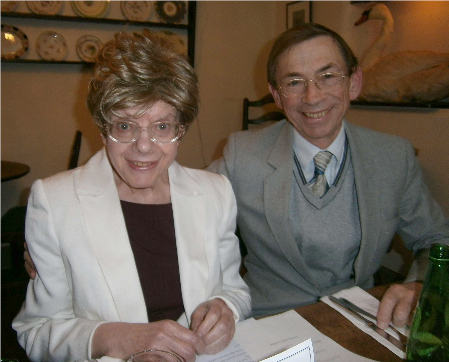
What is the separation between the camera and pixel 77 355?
956 mm

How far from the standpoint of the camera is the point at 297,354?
1.92 feet

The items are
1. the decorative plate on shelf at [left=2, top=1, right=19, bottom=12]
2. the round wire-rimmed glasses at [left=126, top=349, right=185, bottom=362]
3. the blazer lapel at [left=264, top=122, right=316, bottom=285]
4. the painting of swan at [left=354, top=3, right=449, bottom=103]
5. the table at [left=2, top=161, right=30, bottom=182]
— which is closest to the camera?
the round wire-rimmed glasses at [left=126, top=349, right=185, bottom=362]

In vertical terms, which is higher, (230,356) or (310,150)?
(310,150)

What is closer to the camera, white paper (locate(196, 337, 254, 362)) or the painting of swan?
white paper (locate(196, 337, 254, 362))

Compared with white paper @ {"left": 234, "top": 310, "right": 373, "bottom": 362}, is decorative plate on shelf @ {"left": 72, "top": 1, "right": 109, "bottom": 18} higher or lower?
higher

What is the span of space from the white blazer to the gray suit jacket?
0.26 meters

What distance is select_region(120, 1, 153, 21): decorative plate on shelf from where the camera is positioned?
3.54m

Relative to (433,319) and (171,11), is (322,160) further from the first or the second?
(171,11)

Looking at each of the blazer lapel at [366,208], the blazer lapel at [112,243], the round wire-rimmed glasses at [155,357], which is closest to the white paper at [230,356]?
the round wire-rimmed glasses at [155,357]

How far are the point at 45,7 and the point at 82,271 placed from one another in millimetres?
3000

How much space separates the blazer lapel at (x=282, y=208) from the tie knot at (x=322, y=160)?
10cm

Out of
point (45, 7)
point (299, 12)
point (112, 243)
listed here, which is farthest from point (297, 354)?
point (45, 7)

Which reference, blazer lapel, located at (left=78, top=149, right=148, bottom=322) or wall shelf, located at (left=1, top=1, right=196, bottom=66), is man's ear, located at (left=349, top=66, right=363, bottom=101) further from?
wall shelf, located at (left=1, top=1, right=196, bottom=66)

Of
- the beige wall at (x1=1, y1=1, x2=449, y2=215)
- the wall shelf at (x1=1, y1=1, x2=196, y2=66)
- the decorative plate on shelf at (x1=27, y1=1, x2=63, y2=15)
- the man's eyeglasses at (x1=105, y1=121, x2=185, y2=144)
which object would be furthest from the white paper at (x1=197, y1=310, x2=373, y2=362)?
the decorative plate on shelf at (x1=27, y1=1, x2=63, y2=15)
